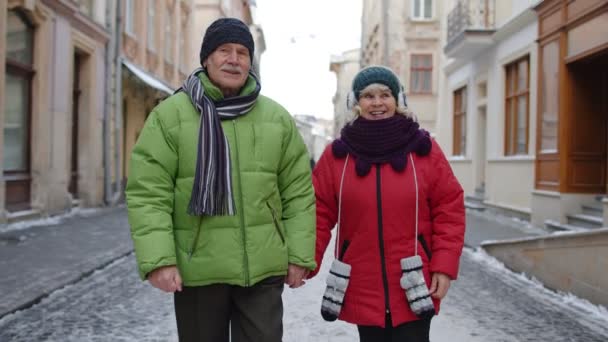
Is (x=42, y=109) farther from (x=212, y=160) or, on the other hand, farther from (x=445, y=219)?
(x=445, y=219)

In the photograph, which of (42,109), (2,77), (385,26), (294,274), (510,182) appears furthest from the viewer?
(385,26)

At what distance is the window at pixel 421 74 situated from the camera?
100 feet

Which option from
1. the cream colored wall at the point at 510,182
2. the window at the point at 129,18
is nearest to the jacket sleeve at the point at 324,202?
the cream colored wall at the point at 510,182

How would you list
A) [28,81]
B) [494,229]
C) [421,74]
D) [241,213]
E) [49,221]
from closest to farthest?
[241,213], [494,229], [49,221], [28,81], [421,74]

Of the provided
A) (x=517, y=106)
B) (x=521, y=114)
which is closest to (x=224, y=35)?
(x=521, y=114)

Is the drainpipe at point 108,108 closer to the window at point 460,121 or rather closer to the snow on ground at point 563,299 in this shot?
the window at point 460,121

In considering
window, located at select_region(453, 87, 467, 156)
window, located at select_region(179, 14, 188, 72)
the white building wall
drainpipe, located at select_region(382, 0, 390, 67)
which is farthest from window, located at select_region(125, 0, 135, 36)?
drainpipe, located at select_region(382, 0, 390, 67)

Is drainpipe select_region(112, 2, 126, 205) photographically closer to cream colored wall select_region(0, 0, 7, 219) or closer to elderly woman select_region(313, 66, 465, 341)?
cream colored wall select_region(0, 0, 7, 219)

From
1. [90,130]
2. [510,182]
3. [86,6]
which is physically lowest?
[510,182]

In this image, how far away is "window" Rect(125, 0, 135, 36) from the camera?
1853cm

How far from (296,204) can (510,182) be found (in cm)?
1285

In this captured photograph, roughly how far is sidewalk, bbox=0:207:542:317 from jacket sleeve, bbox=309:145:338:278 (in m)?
3.49

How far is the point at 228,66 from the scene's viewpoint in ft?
8.51

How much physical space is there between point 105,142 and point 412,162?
48.6 feet
